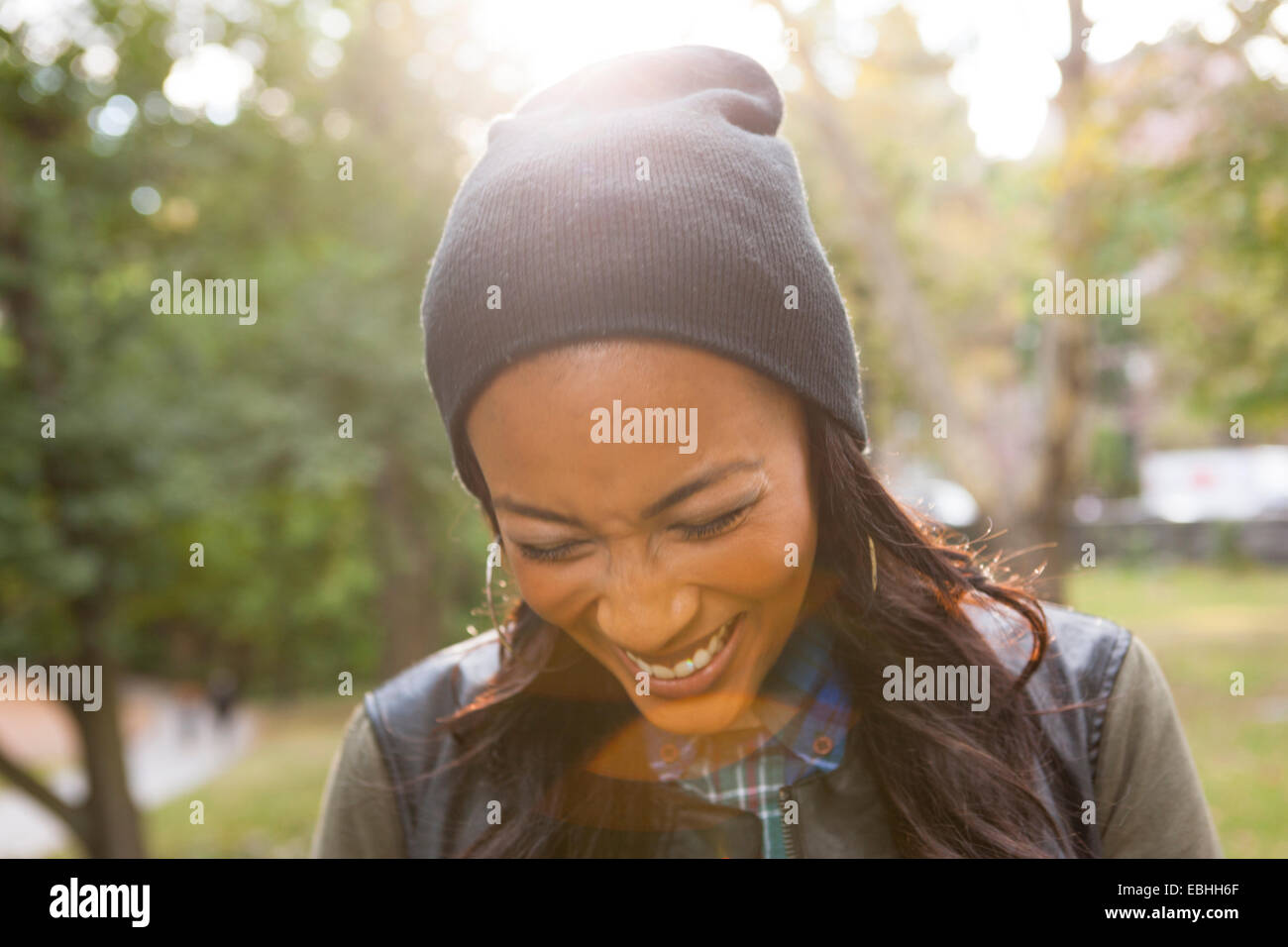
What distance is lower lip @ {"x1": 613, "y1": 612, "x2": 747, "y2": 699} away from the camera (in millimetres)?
1545

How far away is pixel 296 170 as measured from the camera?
40.0 ft

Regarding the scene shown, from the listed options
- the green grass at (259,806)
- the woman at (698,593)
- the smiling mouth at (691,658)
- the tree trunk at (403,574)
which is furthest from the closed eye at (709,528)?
the tree trunk at (403,574)

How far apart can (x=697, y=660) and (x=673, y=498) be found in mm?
290

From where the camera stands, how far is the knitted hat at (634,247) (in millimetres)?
1417

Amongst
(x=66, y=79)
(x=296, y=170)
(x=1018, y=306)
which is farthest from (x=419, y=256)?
(x=1018, y=306)

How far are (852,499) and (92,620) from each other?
29.0 feet

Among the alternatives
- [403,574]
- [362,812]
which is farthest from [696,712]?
[403,574]

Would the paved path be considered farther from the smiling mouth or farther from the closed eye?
the closed eye

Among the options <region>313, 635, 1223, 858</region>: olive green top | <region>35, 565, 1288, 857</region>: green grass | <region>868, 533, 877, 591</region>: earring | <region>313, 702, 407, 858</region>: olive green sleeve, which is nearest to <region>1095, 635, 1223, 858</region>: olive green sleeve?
<region>313, 635, 1223, 858</region>: olive green top

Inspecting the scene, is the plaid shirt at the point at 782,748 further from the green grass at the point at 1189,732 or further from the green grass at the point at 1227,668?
the green grass at the point at 1189,732

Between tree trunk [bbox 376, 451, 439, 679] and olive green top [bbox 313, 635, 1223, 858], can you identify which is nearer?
olive green top [bbox 313, 635, 1223, 858]

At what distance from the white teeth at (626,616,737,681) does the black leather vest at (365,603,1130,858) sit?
11.9 inches

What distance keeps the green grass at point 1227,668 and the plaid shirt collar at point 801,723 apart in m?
2.67

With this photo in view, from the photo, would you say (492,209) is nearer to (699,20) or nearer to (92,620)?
(699,20)
